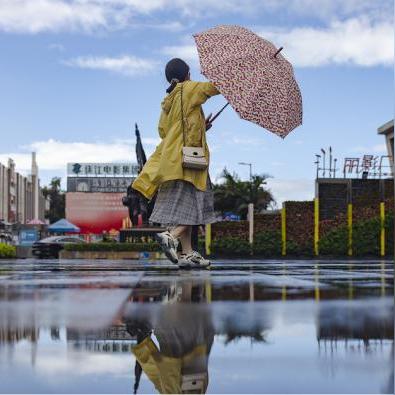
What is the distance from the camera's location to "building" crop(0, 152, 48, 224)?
9606 centimetres

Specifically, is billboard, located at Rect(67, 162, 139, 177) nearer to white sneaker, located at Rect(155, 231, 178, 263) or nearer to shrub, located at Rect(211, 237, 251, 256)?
shrub, located at Rect(211, 237, 251, 256)

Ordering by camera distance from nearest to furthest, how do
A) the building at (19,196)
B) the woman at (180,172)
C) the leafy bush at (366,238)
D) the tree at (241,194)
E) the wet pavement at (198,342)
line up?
the wet pavement at (198,342) < the woman at (180,172) < the leafy bush at (366,238) < the tree at (241,194) < the building at (19,196)

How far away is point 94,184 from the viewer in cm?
9556

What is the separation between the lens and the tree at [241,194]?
75.5 metres

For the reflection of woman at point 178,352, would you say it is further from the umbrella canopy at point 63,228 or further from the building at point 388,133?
the umbrella canopy at point 63,228

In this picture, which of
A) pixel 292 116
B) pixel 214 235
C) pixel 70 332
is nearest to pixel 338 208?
pixel 214 235

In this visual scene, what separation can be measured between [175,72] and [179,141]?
88 cm

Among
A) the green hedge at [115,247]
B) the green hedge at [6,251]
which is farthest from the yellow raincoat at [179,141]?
the green hedge at [6,251]

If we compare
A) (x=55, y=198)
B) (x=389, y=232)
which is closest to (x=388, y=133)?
(x=389, y=232)

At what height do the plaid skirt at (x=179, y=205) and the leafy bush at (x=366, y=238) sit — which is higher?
the plaid skirt at (x=179, y=205)

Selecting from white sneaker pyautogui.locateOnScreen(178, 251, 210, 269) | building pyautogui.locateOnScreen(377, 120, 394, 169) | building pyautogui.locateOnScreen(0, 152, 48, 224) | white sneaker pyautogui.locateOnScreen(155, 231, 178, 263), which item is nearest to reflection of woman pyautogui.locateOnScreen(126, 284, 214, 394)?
white sneaker pyautogui.locateOnScreen(155, 231, 178, 263)

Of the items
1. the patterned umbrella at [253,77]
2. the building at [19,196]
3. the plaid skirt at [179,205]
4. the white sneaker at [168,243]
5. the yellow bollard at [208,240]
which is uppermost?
the building at [19,196]

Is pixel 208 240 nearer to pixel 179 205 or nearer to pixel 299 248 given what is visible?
pixel 299 248

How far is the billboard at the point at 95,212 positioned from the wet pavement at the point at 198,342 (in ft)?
263
